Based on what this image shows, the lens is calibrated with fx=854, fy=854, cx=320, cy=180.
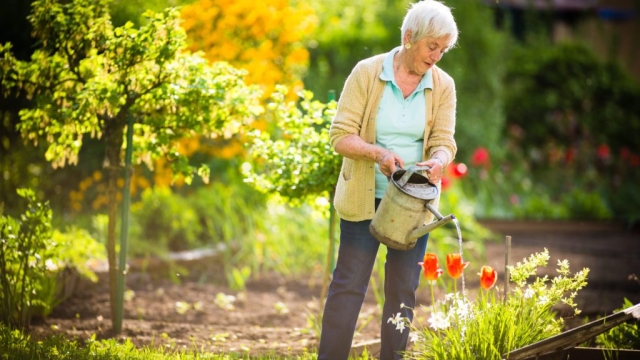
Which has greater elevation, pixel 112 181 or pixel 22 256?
pixel 112 181

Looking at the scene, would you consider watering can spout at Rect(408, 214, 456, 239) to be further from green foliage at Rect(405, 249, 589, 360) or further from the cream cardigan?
green foliage at Rect(405, 249, 589, 360)

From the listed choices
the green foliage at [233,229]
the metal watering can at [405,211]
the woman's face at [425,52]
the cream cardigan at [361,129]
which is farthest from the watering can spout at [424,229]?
the green foliage at [233,229]

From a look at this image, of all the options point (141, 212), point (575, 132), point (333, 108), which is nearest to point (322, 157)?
point (333, 108)

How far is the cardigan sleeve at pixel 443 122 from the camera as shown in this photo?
3.60m

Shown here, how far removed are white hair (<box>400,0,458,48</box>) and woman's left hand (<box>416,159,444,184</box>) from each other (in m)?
0.50

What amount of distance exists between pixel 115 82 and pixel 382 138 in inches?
59.8

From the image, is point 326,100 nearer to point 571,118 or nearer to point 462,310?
point 462,310

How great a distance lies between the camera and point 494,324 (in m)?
3.48

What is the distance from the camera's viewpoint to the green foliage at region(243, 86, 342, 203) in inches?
168

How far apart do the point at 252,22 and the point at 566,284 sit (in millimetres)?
4087

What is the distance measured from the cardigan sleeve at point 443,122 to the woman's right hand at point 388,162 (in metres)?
0.24

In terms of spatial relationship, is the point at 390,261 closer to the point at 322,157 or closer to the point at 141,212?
the point at 322,157

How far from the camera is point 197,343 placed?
4.43 m

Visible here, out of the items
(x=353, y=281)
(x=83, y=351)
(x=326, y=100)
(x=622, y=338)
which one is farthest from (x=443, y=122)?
(x=326, y=100)
